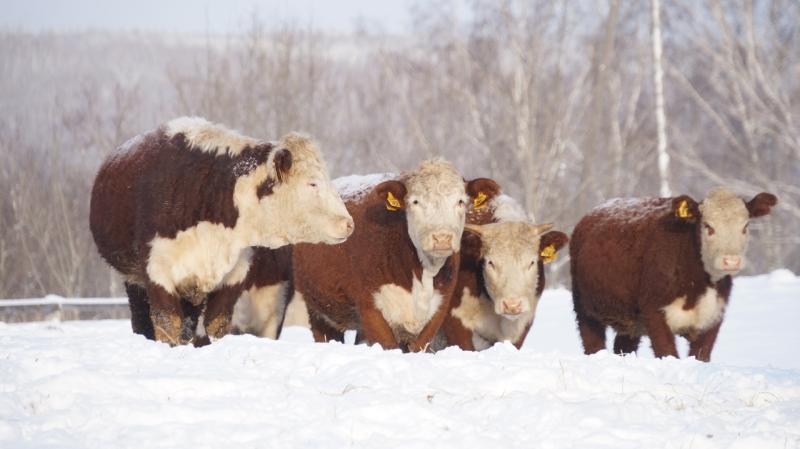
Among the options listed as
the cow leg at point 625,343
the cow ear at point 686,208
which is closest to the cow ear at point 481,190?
the cow ear at point 686,208

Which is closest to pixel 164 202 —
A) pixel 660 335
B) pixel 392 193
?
pixel 392 193

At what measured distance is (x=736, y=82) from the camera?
85.1 ft

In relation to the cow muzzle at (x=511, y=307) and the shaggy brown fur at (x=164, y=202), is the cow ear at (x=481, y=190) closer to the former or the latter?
the cow muzzle at (x=511, y=307)

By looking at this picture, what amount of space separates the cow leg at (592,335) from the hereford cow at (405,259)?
2430 mm

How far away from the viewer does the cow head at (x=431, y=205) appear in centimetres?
742

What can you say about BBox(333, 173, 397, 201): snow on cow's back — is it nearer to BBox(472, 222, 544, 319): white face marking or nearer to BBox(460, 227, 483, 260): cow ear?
BBox(460, 227, 483, 260): cow ear

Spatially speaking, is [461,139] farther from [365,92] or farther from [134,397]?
[134,397]

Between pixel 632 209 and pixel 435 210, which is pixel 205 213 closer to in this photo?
pixel 435 210

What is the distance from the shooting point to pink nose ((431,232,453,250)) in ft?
24.1

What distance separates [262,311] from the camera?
8789 millimetres

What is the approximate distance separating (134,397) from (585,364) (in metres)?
2.54

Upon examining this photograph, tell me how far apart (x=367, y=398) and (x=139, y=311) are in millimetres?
3948

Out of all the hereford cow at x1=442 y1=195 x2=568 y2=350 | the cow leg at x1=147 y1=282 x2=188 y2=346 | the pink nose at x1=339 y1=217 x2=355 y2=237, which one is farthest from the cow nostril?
the cow leg at x1=147 y1=282 x2=188 y2=346

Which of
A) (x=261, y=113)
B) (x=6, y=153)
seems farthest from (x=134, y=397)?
(x=6, y=153)
